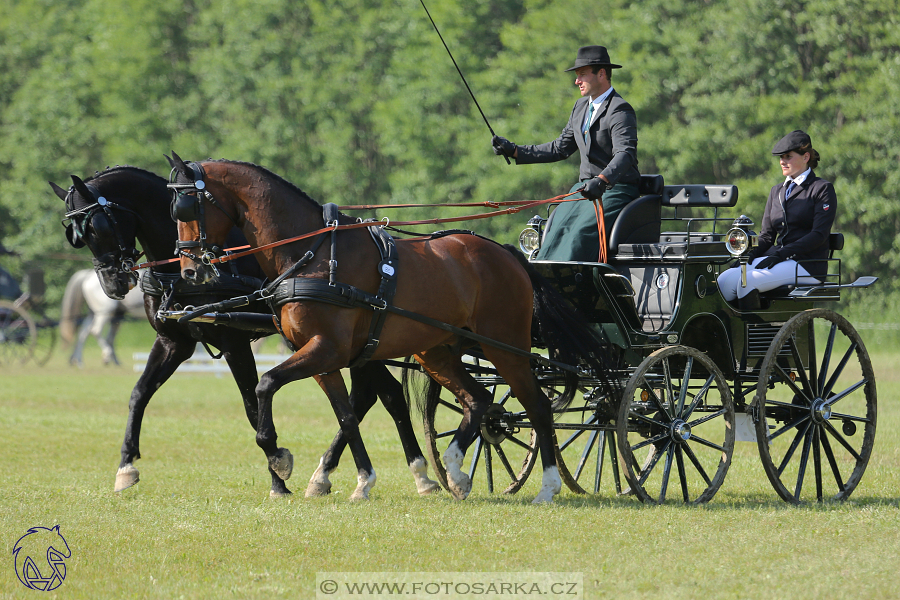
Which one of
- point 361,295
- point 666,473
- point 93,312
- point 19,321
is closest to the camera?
point 361,295

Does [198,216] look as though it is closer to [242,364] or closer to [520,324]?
[242,364]

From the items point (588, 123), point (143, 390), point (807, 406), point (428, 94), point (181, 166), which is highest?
point (428, 94)

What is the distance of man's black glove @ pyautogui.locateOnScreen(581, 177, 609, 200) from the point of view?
6711 millimetres

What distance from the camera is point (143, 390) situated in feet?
23.8

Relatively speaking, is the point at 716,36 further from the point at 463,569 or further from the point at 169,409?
the point at 463,569

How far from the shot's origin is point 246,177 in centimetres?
621

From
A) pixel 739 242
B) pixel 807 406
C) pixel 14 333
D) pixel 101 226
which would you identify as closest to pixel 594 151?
pixel 739 242

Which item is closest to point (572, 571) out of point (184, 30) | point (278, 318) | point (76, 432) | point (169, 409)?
point (278, 318)

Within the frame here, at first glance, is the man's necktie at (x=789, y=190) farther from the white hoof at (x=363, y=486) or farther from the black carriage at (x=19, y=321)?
the black carriage at (x=19, y=321)

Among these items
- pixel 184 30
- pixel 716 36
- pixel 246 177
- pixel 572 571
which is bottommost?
pixel 572 571

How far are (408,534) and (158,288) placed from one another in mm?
2586

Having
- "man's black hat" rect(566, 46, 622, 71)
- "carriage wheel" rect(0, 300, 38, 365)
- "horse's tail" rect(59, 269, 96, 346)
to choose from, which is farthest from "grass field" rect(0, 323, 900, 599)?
"horse's tail" rect(59, 269, 96, 346)

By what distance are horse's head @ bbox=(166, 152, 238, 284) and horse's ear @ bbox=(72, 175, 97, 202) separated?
1125 mm

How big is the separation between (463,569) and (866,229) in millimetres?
21971
